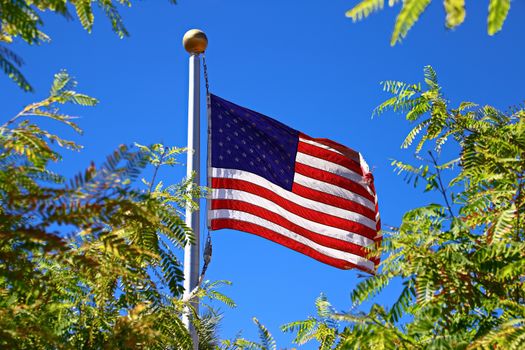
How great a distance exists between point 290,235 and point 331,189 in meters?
1.23

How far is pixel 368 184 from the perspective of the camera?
1130cm

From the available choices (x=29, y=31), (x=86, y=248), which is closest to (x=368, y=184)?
(x=86, y=248)

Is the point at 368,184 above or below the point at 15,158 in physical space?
above

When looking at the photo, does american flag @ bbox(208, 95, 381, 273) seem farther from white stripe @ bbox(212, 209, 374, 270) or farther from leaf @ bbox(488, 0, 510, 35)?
leaf @ bbox(488, 0, 510, 35)

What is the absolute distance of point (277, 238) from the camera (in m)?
10.0

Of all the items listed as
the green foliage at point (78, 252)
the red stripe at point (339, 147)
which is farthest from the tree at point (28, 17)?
the red stripe at point (339, 147)

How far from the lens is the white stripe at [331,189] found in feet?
36.1

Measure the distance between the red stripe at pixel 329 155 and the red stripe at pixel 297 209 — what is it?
3.29 feet

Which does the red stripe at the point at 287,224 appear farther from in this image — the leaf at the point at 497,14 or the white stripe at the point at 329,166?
the leaf at the point at 497,14

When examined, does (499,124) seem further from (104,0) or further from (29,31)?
(29,31)

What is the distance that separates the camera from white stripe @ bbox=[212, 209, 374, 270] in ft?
31.2

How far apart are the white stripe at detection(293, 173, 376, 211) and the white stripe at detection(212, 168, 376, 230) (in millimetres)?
238

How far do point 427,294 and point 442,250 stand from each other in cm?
30

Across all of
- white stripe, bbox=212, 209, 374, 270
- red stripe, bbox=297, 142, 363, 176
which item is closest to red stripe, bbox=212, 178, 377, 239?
white stripe, bbox=212, 209, 374, 270
